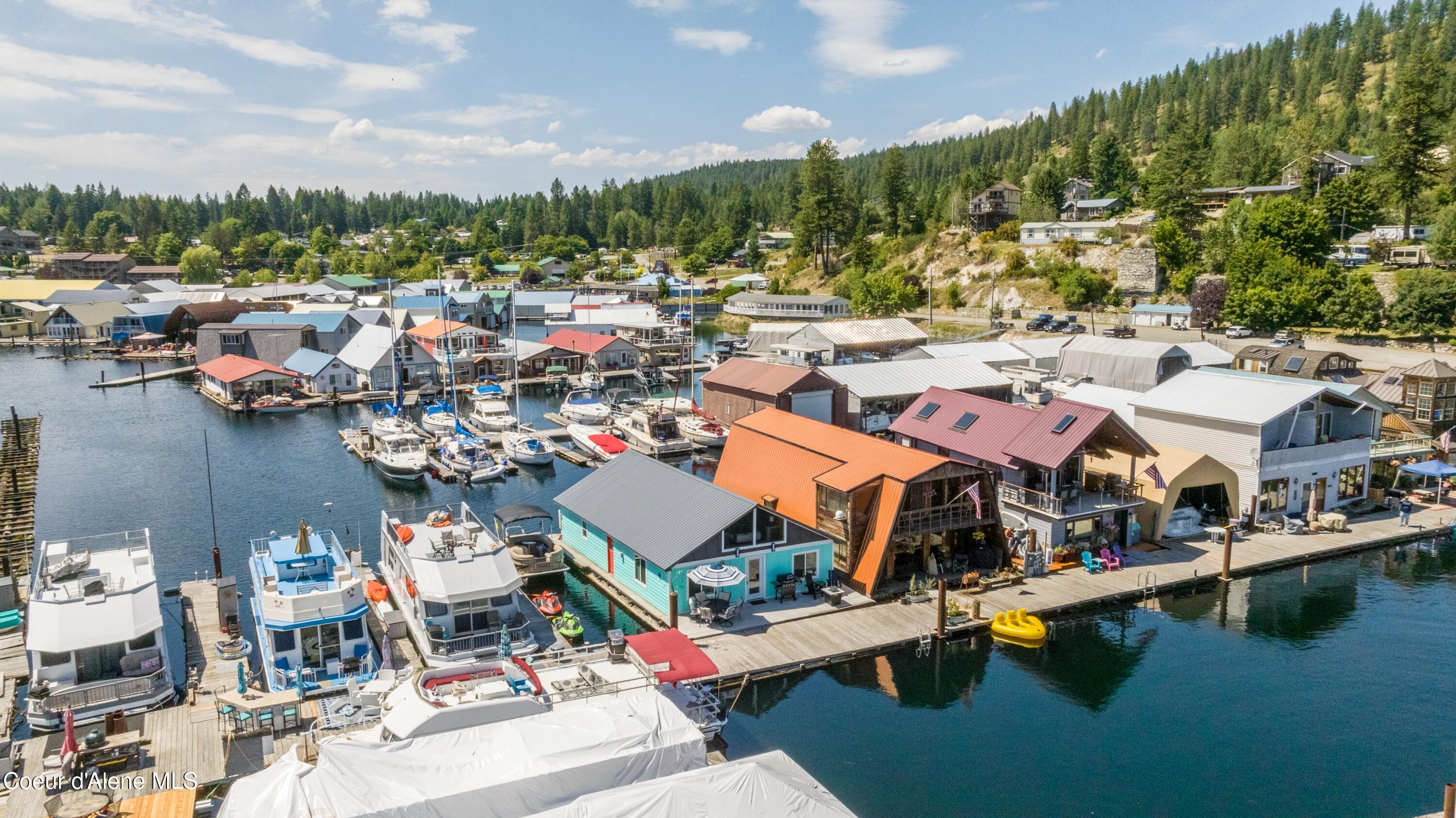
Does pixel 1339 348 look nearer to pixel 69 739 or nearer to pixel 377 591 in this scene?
pixel 377 591

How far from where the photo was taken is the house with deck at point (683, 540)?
2886cm

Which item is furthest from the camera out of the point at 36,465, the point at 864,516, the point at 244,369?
the point at 244,369

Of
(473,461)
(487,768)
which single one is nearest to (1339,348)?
(473,461)

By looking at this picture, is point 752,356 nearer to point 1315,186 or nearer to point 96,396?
point 96,396

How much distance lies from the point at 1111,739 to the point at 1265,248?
79.4m

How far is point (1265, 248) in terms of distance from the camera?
285 ft

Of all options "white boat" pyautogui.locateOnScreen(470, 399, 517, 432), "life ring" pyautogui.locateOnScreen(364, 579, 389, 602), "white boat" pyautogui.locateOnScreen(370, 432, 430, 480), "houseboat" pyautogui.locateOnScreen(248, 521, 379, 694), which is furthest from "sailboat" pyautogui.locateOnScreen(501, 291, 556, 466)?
"houseboat" pyautogui.locateOnScreen(248, 521, 379, 694)

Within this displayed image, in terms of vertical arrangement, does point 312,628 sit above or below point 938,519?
below

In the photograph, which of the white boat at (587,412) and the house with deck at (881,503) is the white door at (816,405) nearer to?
the white boat at (587,412)

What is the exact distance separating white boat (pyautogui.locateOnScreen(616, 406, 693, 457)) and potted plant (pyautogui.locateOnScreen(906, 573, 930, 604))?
2520 cm

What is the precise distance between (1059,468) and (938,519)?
5.36 metres

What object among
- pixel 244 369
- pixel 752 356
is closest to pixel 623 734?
pixel 244 369

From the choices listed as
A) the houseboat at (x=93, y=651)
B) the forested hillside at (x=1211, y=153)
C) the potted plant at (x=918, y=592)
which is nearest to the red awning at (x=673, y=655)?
the potted plant at (x=918, y=592)

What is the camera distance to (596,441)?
53.6m
